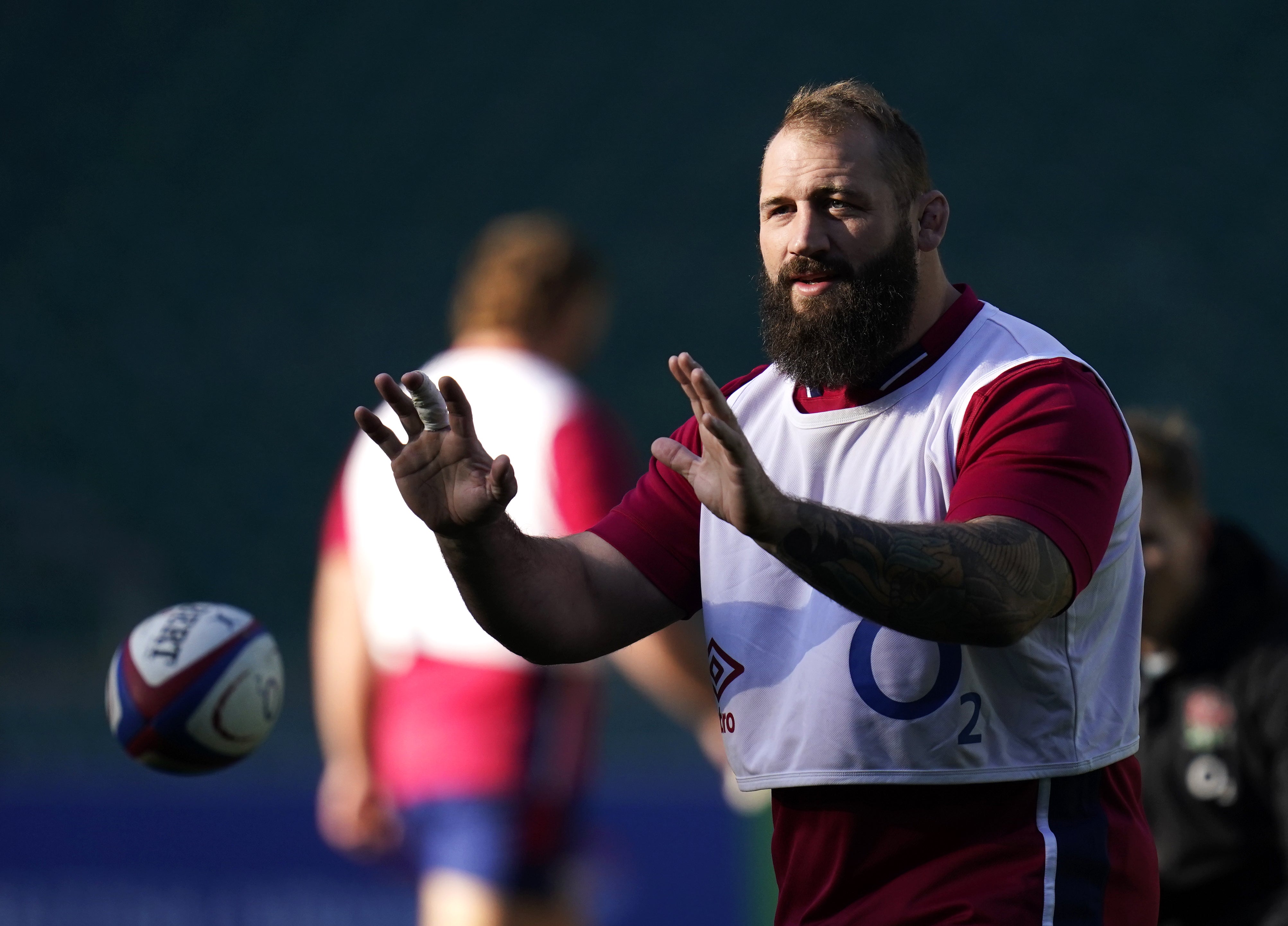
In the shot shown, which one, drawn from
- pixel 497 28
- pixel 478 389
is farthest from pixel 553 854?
pixel 497 28

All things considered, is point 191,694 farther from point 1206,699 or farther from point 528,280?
point 1206,699

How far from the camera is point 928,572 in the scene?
222 centimetres

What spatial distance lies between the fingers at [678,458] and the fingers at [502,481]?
0.98 feet

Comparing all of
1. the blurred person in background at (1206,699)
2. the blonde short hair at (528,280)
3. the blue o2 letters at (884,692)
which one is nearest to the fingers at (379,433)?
the blue o2 letters at (884,692)

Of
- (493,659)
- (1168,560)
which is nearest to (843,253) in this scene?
(1168,560)

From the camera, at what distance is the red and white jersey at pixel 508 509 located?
4.75 m

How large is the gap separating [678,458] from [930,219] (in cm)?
81

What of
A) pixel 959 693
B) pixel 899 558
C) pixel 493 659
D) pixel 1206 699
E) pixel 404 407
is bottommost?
pixel 1206 699

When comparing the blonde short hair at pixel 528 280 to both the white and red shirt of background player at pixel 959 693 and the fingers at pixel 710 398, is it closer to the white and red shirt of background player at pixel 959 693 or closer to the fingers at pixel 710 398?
the white and red shirt of background player at pixel 959 693

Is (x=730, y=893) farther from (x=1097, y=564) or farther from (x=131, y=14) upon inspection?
(x=131, y=14)

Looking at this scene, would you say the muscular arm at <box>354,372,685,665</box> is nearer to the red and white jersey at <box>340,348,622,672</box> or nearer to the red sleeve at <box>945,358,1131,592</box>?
the red sleeve at <box>945,358,1131,592</box>

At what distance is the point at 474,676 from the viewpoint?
4.76 metres

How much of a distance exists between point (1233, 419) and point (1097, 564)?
14.0m

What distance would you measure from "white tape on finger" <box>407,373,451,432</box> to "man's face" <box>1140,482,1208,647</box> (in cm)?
198
